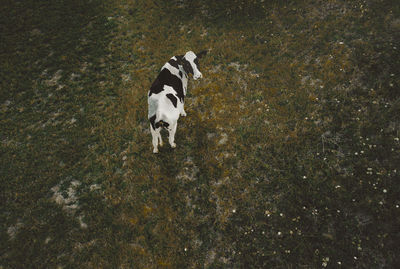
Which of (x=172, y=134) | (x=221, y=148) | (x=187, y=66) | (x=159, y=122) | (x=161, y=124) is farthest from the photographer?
(x=187, y=66)

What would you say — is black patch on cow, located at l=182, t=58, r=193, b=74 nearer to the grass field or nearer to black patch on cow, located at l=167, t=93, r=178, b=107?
black patch on cow, located at l=167, t=93, r=178, b=107

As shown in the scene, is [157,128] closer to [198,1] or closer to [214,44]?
[214,44]

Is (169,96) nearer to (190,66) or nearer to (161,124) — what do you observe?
(161,124)

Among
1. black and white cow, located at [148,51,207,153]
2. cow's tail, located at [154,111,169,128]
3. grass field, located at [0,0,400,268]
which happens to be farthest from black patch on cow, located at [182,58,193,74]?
cow's tail, located at [154,111,169,128]

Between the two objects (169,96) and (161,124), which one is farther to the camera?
(169,96)

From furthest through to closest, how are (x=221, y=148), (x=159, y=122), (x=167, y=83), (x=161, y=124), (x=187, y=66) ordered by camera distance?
(x=187, y=66) < (x=221, y=148) < (x=167, y=83) < (x=161, y=124) < (x=159, y=122)

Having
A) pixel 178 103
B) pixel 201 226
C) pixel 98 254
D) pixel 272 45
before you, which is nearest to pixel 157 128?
pixel 178 103

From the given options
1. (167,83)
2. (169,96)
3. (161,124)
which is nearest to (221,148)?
(161,124)

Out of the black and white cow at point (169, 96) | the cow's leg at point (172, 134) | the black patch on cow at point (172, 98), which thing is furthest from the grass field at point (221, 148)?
the black patch on cow at point (172, 98)
